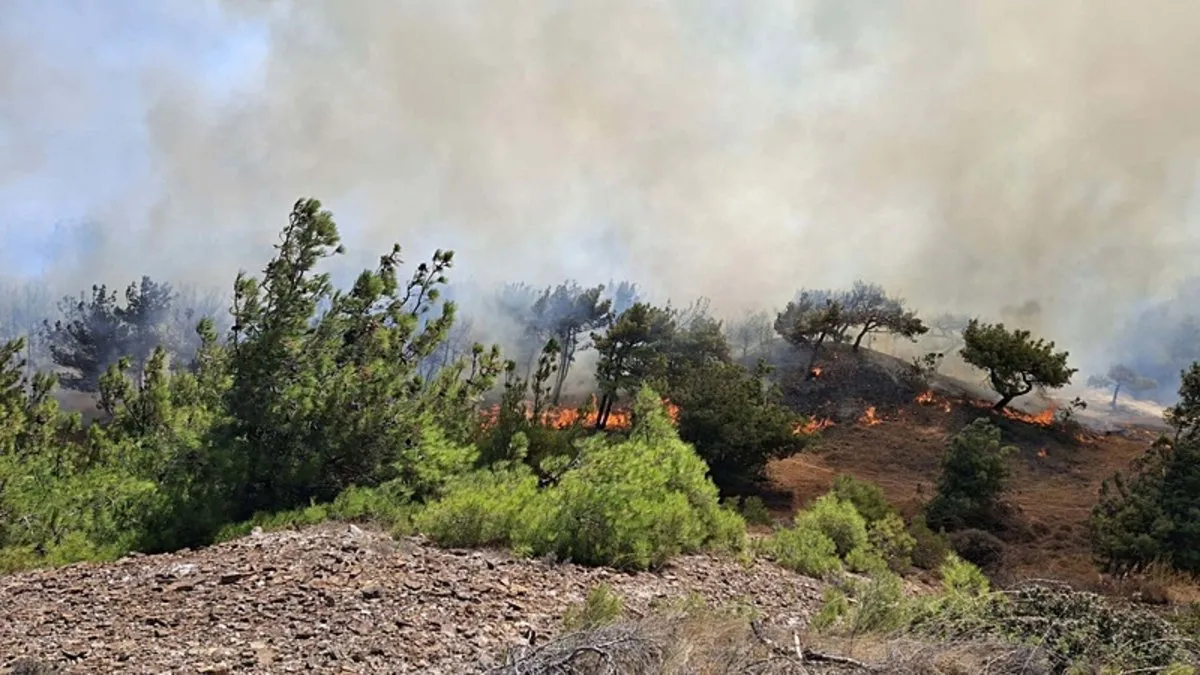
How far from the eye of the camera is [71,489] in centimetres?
801

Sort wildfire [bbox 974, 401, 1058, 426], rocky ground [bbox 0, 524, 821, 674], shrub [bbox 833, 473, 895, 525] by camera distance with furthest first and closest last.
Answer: wildfire [bbox 974, 401, 1058, 426]
shrub [bbox 833, 473, 895, 525]
rocky ground [bbox 0, 524, 821, 674]

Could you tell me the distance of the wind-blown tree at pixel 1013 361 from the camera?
1163 inches

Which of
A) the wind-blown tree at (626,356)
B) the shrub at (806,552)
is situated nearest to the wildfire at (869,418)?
the wind-blown tree at (626,356)

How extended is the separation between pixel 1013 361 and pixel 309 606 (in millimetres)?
31312

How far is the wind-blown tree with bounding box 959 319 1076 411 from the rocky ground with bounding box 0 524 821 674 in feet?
91.1

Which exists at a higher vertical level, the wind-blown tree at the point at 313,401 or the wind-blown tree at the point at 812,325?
the wind-blown tree at the point at 812,325

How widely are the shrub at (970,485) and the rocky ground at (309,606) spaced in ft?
40.0

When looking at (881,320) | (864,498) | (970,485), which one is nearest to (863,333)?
(881,320)

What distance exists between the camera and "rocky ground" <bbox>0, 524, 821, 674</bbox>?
3695mm

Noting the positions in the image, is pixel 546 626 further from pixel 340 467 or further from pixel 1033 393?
pixel 1033 393

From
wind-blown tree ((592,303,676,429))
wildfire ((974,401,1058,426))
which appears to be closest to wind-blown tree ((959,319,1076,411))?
wildfire ((974,401,1058,426))

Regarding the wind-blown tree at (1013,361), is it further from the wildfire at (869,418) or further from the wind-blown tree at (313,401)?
the wind-blown tree at (313,401)

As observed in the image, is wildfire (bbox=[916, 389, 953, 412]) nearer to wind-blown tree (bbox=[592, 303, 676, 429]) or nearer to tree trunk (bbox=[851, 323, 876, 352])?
tree trunk (bbox=[851, 323, 876, 352])

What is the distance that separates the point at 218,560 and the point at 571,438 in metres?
6.01
